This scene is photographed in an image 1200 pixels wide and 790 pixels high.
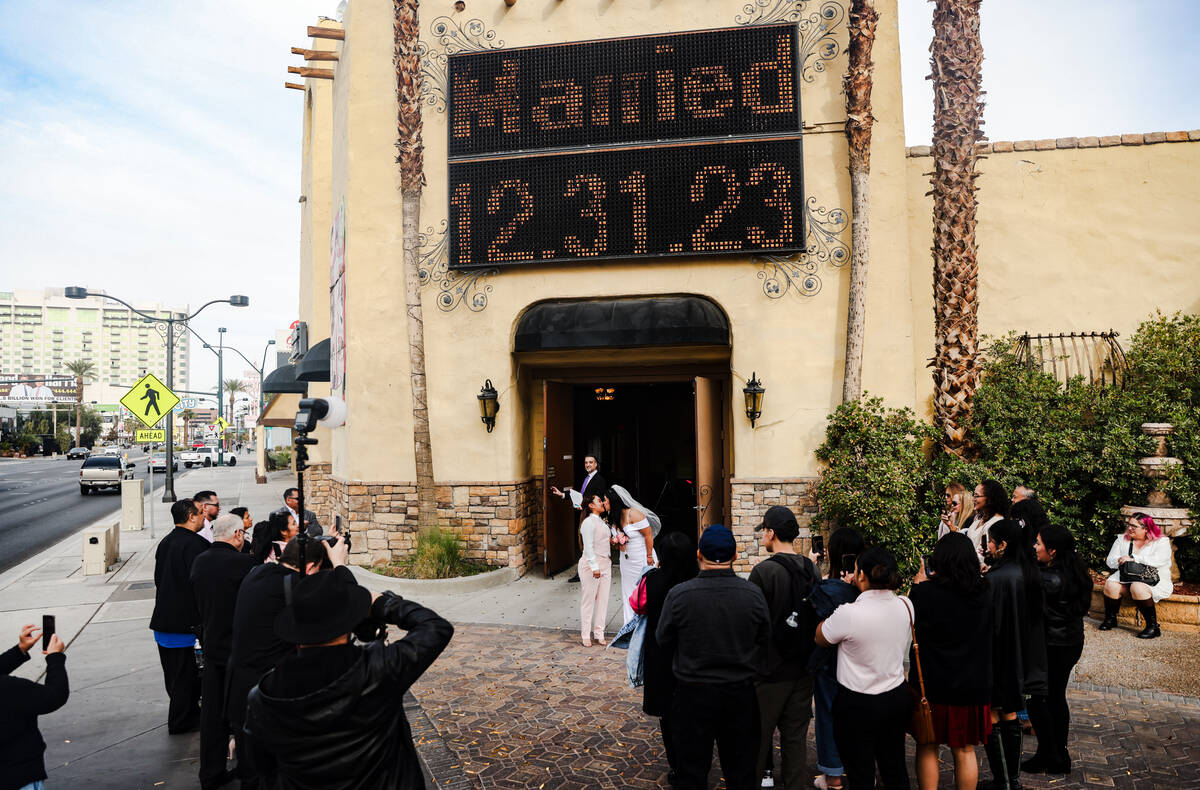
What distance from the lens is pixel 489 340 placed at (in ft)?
38.8

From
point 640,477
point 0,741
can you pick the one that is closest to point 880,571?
point 0,741

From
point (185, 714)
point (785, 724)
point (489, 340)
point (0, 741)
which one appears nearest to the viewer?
point (0, 741)

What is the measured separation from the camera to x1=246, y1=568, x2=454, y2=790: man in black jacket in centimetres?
283

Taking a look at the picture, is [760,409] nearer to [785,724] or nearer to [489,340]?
[489,340]

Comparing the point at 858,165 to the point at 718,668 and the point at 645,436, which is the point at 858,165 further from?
the point at 645,436

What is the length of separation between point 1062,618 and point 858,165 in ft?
24.9

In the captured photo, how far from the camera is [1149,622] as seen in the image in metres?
7.91

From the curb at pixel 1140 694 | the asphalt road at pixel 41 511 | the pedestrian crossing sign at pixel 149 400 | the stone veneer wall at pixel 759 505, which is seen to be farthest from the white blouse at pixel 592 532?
the asphalt road at pixel 41 511

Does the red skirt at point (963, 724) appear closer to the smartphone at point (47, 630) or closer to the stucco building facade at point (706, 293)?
the smartphone at point (47, 630)

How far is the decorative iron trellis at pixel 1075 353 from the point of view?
1107 cm

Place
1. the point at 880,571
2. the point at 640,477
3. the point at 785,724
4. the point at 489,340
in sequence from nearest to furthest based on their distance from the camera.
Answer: the point at 880,571
the point at 785,724
the point at 489,340
the point at 640,477

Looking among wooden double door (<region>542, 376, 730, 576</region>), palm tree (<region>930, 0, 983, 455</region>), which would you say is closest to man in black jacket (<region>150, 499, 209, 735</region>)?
wooden double door (<region>542, 376, 730, 576</region>)

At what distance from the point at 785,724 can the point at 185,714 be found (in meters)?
4.67

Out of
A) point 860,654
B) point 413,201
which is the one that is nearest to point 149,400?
Answer: point 413,201
